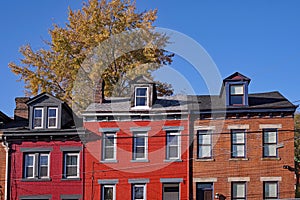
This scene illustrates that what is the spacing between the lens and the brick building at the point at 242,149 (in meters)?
35.9

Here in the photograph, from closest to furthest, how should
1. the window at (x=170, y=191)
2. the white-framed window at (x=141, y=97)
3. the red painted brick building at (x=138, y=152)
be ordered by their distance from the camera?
the window at (x=170, y=191), the red painted brick building at (x=138, y=152), the white-framed window at (x=141, y=97)

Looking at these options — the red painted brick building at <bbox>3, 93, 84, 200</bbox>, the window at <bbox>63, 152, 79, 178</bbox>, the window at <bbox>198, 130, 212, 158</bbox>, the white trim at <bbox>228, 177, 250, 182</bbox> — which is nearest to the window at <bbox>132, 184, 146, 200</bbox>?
the red painted brick building at <bbox>3, 93, 84, 200</bbox>

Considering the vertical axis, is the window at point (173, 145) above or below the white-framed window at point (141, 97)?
below

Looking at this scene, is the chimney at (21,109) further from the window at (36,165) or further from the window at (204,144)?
the window at (204,144)

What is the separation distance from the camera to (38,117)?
125 feet

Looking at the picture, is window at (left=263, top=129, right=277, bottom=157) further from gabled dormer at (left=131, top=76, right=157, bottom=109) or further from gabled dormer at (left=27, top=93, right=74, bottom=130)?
gabled dormer at (left=27, top=93, right=74, bottom=130)

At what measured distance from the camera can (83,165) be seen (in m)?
37.2

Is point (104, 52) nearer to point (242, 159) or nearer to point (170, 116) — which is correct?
point (170, 116)

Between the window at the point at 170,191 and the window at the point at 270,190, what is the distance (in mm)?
5206

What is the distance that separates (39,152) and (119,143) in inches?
194

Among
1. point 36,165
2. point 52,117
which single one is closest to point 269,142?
point 52,117

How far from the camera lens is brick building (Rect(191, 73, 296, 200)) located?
118ft

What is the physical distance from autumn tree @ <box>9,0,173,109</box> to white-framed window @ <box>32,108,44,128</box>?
5.45 m

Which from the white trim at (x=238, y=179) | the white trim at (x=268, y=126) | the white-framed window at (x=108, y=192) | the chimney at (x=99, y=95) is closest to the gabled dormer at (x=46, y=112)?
the chimney at (x=99, y=95)
